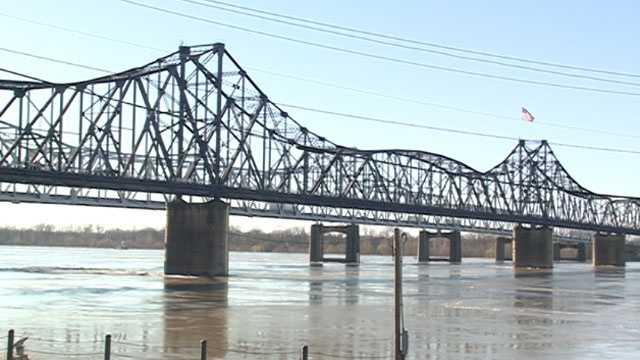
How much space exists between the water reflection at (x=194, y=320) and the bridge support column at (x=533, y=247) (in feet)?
362

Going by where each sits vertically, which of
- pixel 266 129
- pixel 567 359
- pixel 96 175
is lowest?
pixel 567 359

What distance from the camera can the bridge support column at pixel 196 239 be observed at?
92.1 meters

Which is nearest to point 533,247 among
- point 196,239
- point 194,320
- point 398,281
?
point 196,239

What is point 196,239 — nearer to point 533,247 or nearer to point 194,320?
point 194,320

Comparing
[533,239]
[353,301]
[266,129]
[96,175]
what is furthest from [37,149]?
[533,239]

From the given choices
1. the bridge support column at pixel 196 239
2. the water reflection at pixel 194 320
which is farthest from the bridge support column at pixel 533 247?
the water reflection at pixel 194 320

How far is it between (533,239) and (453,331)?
145164mm

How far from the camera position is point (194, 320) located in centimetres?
3903

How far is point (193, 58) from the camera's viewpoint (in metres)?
106

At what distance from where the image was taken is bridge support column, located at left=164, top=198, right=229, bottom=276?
92.1 m

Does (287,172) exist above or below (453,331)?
above

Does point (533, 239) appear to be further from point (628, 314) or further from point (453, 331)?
point (453, 331)

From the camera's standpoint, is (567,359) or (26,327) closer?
(567,359)

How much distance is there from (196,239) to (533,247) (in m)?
96.5
